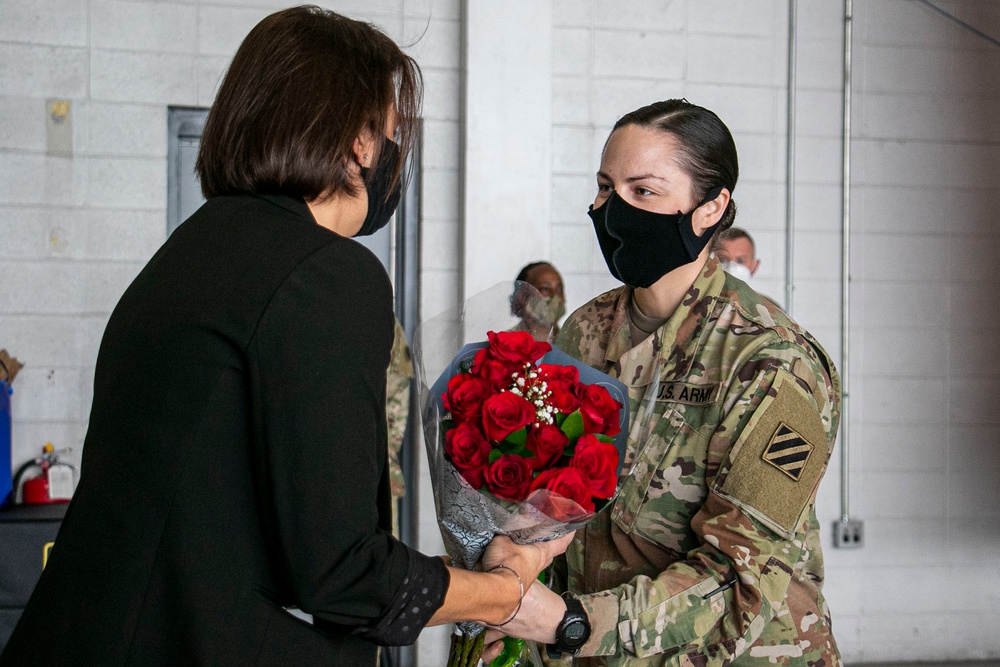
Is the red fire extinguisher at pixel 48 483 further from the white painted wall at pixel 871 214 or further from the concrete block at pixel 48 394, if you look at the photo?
the white painted wall at pixel 871 214

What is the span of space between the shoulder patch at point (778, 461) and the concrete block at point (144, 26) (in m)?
3.35

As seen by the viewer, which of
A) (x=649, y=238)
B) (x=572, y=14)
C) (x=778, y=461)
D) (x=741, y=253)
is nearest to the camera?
(x=778, y=461)

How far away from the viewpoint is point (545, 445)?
4.01 ft

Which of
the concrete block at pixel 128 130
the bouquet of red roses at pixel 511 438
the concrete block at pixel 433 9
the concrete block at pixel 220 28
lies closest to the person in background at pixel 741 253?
the concrete block at pixel 433 9

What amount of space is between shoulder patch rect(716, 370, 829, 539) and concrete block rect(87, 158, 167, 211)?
A: 10.5 ft

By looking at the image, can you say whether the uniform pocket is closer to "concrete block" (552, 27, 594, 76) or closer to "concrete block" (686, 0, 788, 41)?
"concrete block" (552, 27, 594, 76)

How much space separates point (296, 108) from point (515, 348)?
44 cm

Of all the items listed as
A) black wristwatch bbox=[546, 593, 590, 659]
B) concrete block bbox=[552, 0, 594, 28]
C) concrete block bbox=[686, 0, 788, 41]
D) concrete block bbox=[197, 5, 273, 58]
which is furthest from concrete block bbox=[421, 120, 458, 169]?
black wristwatch bbox=[546, 593, 590, 659]

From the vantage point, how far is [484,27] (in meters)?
4.06

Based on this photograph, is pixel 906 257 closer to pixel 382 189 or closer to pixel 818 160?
pixel 818 160

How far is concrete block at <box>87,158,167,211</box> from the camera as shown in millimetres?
3902

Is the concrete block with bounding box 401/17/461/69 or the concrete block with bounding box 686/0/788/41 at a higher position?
the concrete block with bounding box 686/0/788/41

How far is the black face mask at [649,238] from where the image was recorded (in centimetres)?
163

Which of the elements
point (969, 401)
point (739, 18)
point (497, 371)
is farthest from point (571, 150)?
point (497, 371)
